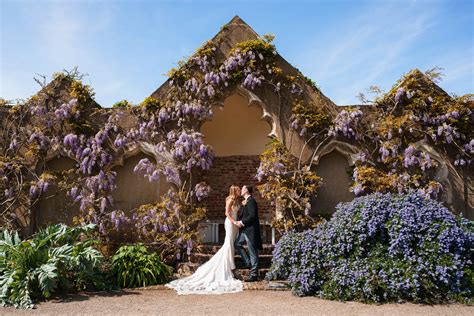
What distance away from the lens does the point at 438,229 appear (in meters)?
5.28

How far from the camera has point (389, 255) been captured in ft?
17.3

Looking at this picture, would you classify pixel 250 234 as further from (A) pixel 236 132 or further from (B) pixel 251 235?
(A) pixel 236 132

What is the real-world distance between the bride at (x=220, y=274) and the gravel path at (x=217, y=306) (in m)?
0.32

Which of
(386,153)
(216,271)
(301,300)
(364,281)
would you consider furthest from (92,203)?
(386,153)

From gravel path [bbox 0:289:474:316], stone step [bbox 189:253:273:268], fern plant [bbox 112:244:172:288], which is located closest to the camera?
gravel path [bbox 0:289:474:316]

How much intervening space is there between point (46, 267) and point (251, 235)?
9.35 feet

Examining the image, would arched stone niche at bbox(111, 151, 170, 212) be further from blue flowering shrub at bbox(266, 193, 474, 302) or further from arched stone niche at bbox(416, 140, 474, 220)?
arched stone niche at bbox(416, 140, 474, 220)

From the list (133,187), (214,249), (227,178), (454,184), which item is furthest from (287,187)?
(454,184)

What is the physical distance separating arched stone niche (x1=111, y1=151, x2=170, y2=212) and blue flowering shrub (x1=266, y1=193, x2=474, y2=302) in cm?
303

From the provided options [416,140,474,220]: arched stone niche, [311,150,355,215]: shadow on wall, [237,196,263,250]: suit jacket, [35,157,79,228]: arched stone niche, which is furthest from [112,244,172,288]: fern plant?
[416,140,474,220]: arched stone niche

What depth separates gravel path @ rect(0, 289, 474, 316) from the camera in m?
4.74

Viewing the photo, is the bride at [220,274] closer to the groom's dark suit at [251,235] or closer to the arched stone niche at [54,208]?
the groom's dark suit at [251,235]

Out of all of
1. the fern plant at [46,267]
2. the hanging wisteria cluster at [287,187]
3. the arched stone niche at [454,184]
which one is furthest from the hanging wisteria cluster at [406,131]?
the fern plant at [46,267]

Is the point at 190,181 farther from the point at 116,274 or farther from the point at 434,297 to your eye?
the point at 434,297
